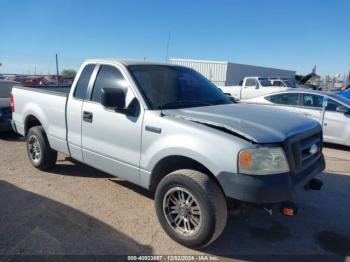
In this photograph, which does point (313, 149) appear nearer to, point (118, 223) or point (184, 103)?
point (184, 103)

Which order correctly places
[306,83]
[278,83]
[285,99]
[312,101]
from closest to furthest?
[312,101], [285,99], [278,83], [306,83]

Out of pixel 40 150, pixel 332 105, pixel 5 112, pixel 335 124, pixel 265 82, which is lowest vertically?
pixel 40 150

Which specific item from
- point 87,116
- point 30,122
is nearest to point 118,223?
point 87,116

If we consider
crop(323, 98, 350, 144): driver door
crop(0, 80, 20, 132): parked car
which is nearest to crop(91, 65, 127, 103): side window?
crop(0, 80, 20, 132): parked car

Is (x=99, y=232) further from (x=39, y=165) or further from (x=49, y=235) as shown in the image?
→ (x=39, y=165)

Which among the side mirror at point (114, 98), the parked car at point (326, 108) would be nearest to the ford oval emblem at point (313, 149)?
the side mirror at point (114, 98)

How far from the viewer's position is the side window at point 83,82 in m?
4.59

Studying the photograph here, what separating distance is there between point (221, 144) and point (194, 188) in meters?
0.52

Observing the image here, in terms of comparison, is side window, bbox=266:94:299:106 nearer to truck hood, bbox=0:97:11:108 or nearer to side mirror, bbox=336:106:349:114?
side mirror, bbox=336:106:349:114

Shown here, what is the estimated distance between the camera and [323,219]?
4105 millimetres

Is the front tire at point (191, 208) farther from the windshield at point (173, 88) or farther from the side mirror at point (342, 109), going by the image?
the side mirror at point (342, 109)

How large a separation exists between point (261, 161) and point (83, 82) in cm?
292

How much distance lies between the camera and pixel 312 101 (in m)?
8.61

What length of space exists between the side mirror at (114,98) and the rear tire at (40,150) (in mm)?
2235
